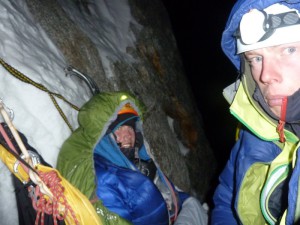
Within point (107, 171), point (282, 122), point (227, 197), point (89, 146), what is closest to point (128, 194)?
point (107, 171)

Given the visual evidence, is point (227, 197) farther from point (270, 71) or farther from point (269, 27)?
point (269, 27)

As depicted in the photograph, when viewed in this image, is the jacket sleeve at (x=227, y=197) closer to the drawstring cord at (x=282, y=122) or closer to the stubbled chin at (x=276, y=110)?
the drawstring cord at (x=282, y=122)

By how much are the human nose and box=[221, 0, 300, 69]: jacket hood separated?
31 centimetres

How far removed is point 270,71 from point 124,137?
2164mm

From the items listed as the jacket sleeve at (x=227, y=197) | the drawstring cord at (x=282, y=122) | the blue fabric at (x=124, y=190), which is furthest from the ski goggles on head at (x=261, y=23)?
the blue fabric at (x=124, y=190)

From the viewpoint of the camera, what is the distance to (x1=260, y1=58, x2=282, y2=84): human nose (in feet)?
4.88

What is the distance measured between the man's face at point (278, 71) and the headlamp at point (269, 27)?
36mm

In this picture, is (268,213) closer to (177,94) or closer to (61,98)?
(61,98)

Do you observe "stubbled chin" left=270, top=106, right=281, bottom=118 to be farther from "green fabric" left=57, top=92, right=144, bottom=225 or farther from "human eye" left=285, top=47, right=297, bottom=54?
"green fabric" left=57, top=92, right=144, bottom=225

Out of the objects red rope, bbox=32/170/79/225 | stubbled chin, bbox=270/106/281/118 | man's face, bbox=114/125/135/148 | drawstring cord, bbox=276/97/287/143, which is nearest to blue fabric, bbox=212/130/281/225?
drawstring cord, bbox=276/97/287/143

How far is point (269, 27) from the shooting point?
1.54 m

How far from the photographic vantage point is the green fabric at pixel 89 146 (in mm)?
2553

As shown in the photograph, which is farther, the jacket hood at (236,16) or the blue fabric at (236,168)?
the blue fabric at (236,168)

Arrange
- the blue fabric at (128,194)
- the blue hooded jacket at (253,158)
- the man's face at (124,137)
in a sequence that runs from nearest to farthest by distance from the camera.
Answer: the blue hooded jacket at (253,158), the blue fabric at (128,194), the man's face at (124,137)
